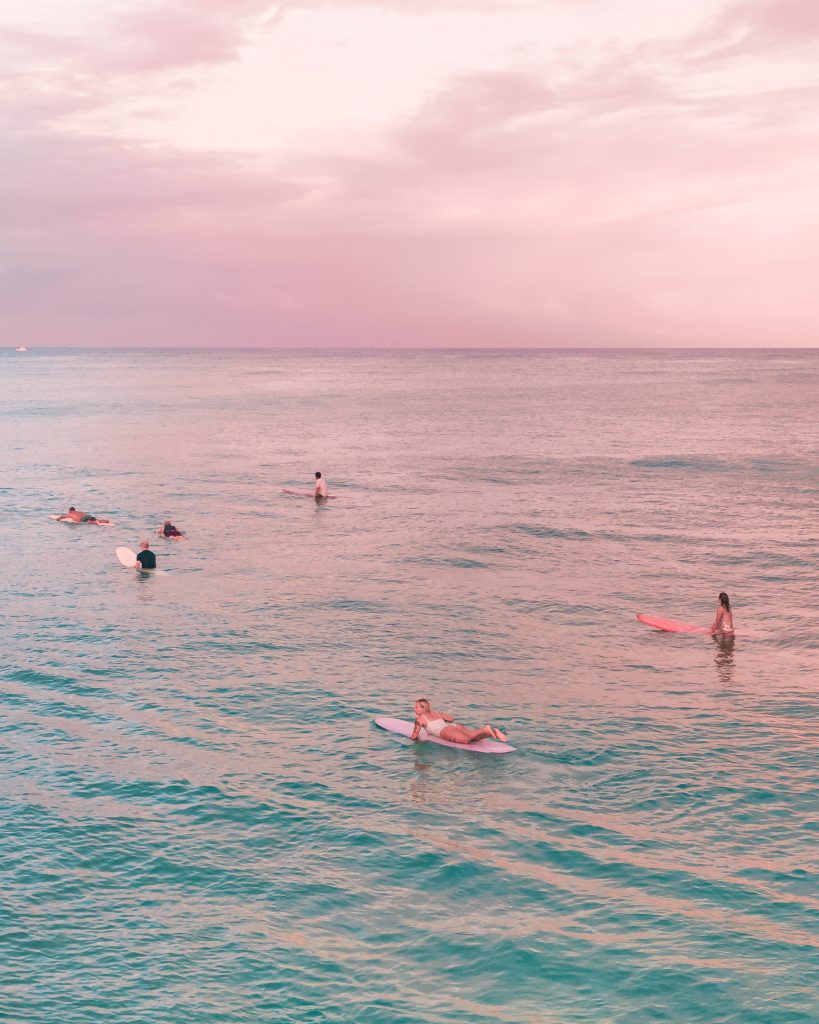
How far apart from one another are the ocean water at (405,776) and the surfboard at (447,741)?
37 centimetres

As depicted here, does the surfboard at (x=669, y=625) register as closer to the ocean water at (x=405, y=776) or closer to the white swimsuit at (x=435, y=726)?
the ocean water at (x=405, y=776)

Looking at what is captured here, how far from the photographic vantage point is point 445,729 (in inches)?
1024

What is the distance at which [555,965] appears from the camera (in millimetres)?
17375

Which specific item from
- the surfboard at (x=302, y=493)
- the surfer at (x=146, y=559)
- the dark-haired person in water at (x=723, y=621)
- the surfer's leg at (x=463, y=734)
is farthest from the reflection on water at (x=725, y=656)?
the surfboard at (x=302, y=493)

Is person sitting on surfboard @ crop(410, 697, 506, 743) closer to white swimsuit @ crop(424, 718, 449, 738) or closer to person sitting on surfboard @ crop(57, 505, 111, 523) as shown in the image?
white swimsuit @ crop(424, 718, 449, 738)

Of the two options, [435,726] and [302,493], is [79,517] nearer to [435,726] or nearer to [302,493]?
[302,493]

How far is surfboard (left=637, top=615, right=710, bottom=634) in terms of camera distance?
36.1 m

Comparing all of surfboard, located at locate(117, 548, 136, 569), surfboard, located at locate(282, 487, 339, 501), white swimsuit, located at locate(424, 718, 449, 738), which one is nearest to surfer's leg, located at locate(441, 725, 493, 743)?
white swimsuit, located at locate(424, 718, 449, 738)

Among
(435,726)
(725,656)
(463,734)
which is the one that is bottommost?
(463,734)

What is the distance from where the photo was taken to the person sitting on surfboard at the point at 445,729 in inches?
1011

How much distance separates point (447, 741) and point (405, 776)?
6.24 ft

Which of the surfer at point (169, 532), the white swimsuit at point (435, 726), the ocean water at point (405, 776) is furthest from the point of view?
the surfer at point (169, 532)

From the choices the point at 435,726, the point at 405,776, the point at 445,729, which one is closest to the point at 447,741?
the point at 445,729

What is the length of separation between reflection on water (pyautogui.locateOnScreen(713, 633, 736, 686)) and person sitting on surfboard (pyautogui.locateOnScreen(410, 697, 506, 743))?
9285mm
